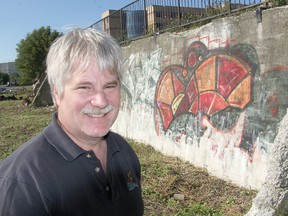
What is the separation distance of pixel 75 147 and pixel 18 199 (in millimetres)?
363

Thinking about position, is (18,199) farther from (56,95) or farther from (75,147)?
(56,95)

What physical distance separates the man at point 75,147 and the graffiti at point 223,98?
134 inches

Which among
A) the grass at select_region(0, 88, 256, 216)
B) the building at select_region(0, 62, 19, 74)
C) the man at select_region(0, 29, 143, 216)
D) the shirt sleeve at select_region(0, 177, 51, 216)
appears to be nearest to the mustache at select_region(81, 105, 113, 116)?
the man at select_region(0, 29, 143, 216)

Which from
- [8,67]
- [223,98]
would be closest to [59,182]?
[223,98]

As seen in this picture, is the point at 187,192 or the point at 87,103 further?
the point at 187,192

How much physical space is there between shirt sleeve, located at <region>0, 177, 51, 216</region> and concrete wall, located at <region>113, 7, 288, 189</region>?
151 inches

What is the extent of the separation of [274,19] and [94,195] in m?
3.97

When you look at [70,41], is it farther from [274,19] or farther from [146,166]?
[146,166]

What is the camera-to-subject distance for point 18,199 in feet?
4.42

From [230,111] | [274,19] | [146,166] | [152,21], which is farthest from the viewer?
[152,21]

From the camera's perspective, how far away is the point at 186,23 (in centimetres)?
692

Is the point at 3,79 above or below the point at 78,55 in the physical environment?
above

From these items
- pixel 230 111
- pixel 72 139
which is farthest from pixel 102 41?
pixel 230 111

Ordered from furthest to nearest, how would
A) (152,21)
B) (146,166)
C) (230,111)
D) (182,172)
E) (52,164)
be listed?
1. (152,21)
2. (146,166)
3. (182,172)
4. (230,111)
5. (52,164)
